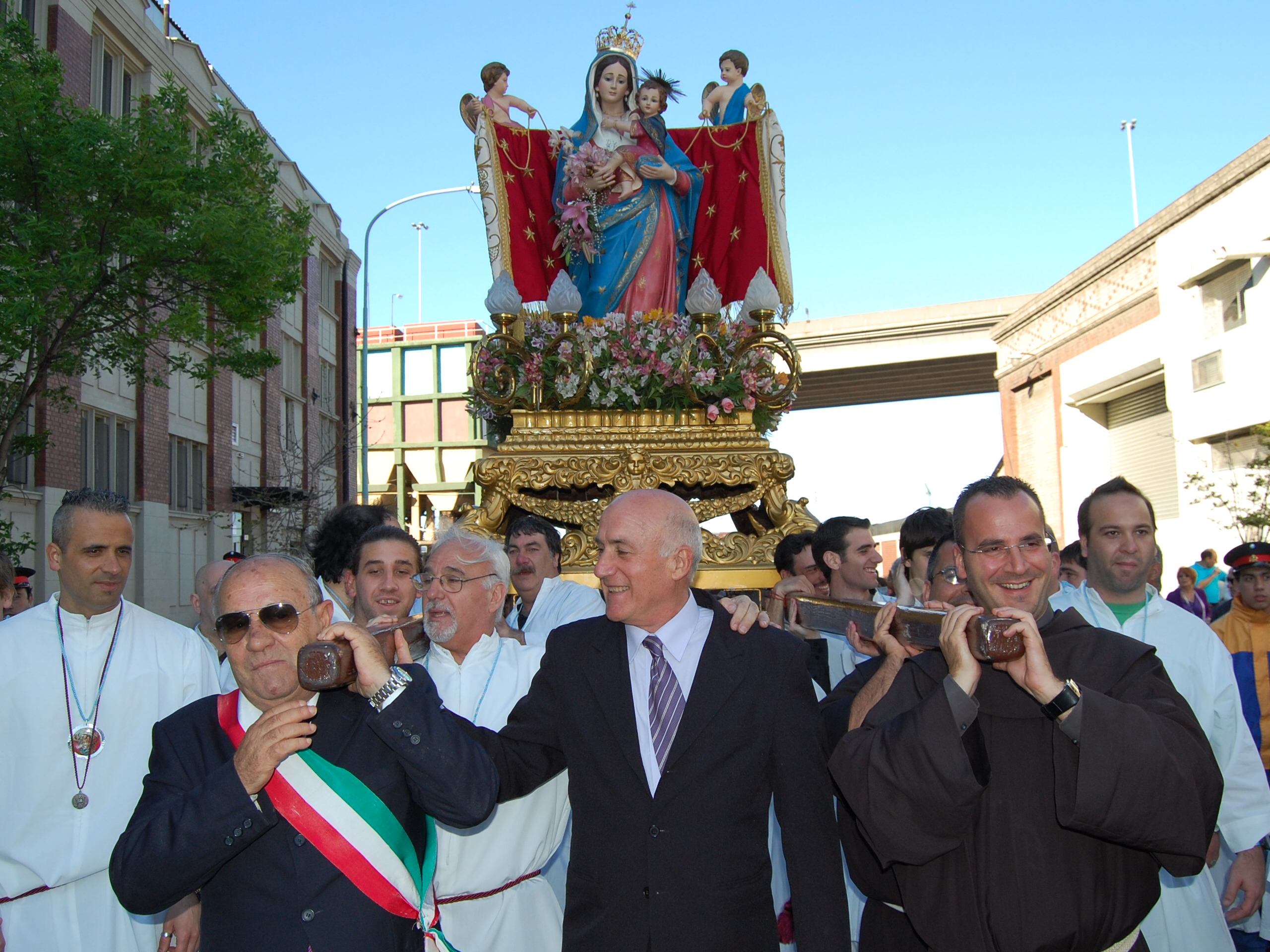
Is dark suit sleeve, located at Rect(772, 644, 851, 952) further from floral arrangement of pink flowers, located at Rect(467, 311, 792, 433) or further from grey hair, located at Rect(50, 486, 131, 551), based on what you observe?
floral arrangement of pink flowers, located at Rect(467, 311, 792, 433)

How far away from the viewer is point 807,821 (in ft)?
9.20

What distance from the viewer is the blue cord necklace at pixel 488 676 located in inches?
138

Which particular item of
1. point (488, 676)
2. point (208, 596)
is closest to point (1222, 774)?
point (488, 676)

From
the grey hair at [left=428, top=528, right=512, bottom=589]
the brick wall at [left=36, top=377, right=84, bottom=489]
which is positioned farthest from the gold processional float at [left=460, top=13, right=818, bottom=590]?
the brick wall at [left=36, top=377, right=84, bottom=489]

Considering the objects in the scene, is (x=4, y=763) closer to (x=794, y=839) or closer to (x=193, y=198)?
(x=794, y=839)

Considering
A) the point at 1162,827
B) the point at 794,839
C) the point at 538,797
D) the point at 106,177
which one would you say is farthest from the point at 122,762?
the point at 106,177

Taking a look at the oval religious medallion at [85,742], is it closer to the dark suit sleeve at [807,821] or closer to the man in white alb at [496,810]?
the man in white alb at [496,810]

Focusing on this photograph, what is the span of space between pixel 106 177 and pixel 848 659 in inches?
409

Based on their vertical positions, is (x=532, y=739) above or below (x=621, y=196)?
below

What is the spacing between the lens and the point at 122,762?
3562mm

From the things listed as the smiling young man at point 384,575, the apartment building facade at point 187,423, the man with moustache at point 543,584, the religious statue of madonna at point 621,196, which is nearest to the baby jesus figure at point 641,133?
the religious statue of madonna at point 621,196

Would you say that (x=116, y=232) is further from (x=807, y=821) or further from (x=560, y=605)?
(x=807, y=821)

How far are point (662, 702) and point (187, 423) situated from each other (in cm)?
2321

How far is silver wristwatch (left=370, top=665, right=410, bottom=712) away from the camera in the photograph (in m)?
2.46
